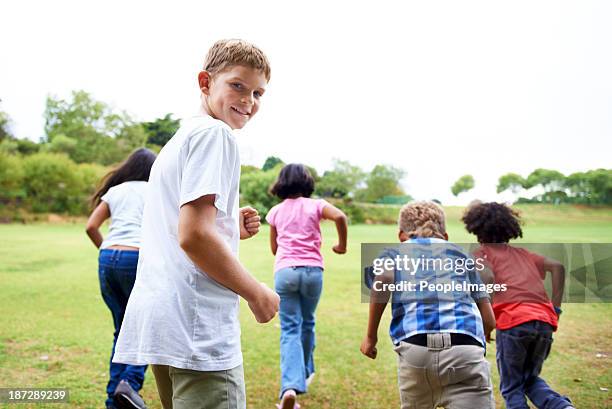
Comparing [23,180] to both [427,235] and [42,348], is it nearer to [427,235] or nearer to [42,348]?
[42,348]

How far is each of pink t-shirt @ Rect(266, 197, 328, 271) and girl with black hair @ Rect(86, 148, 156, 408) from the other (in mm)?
681

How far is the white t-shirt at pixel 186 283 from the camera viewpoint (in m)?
0.96

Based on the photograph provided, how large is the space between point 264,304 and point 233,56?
502 millimetres

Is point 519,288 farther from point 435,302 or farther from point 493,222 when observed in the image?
point 435,302

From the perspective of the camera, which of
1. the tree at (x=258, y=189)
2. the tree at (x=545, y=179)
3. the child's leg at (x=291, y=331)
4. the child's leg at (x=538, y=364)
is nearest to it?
the child's leg at (x=538, y=364)

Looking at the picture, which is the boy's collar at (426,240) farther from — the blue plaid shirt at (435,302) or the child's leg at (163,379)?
the child's leg at (163,379)

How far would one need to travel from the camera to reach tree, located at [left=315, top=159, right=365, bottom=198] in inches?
437

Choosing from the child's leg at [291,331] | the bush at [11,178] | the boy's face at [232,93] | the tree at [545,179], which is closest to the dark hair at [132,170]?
the child's leg at [291,331]

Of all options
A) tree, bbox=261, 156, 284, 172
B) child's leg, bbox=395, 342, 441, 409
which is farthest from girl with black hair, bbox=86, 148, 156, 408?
tree, bbox=261, 156, 284, 172

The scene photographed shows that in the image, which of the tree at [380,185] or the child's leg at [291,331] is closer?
the child's leg at [291,331]

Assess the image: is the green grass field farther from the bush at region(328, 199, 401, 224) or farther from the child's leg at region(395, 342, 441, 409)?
the bush at region(328, 199, 401, 224)

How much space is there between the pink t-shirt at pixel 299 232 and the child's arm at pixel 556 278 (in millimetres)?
1034

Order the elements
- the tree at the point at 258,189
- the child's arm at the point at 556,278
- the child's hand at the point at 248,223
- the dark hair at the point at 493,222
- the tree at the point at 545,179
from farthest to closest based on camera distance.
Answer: the tree at the point at 258,189 < the tree at the point at 545,179 < the dark hair at the point at 493,222 < the child's arm at the point at 556,278 < the child's hand at the point at 248,223

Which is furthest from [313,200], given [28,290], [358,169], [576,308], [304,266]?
[358,169]
